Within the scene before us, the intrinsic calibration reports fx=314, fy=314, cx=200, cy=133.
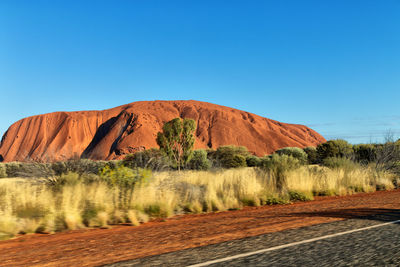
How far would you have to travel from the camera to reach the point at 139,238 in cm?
617

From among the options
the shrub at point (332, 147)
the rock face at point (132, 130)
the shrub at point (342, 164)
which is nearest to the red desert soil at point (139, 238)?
the shrub at point (342, 164)

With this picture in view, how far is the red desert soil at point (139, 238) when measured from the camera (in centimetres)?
493

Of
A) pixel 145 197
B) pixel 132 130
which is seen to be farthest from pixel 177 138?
→ pixel 132 130

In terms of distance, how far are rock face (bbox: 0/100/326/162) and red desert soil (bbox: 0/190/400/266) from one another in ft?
268

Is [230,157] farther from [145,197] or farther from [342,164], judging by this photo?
[145,197]

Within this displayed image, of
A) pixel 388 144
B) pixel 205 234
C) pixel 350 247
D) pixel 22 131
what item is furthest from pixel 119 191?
pixel 22 131

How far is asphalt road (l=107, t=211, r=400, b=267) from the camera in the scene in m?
4.05

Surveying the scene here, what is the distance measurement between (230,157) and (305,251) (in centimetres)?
4006

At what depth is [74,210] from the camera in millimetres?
8133

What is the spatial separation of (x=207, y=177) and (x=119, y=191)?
193 inches

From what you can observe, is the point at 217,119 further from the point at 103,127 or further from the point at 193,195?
the point at 193,195

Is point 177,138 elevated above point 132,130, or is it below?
below

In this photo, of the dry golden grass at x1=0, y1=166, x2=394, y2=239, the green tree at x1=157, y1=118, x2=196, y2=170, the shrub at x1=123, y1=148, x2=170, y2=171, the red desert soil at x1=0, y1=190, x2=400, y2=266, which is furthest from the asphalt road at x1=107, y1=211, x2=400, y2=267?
the green tree at x1=157, y1=118, x2=196, y2=170

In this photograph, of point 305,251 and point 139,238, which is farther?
point 139,238
